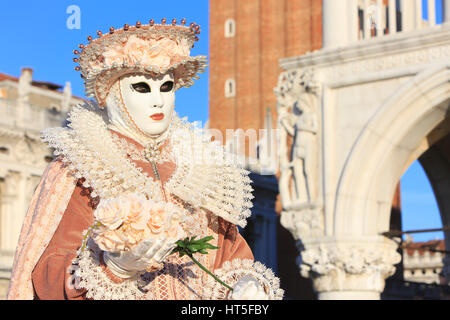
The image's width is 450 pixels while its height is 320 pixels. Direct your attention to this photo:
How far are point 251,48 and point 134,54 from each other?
2865 cm

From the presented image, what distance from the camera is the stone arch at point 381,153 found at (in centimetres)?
1106

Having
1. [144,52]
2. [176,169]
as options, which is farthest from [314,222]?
[144,52]

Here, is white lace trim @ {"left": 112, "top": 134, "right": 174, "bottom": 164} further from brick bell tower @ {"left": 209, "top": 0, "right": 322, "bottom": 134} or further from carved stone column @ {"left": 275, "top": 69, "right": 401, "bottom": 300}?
brick bell tower @ {"left": 209, "top": 0, "right": 322, "bottom": 134}

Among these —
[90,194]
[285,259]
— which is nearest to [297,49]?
[285,259]

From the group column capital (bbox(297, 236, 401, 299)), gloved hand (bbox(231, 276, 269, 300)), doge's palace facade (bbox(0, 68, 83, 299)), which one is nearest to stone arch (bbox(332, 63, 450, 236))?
column capital (bbox(297, 236, 401, 299))

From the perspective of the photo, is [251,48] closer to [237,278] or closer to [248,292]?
[237,278]

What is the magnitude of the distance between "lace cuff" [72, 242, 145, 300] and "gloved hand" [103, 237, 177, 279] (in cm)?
9

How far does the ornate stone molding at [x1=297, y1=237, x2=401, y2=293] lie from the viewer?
11281 millimetres

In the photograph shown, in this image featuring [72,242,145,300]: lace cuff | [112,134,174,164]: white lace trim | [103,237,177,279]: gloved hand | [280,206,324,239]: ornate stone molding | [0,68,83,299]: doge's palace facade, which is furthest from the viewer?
[0,68,83,299]: doge's palace facade

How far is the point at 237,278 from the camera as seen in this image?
307cm

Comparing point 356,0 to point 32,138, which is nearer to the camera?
point 356,0

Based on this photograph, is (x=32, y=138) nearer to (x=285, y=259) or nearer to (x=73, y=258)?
(x=285, y=259)

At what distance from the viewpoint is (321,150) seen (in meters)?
11.8
